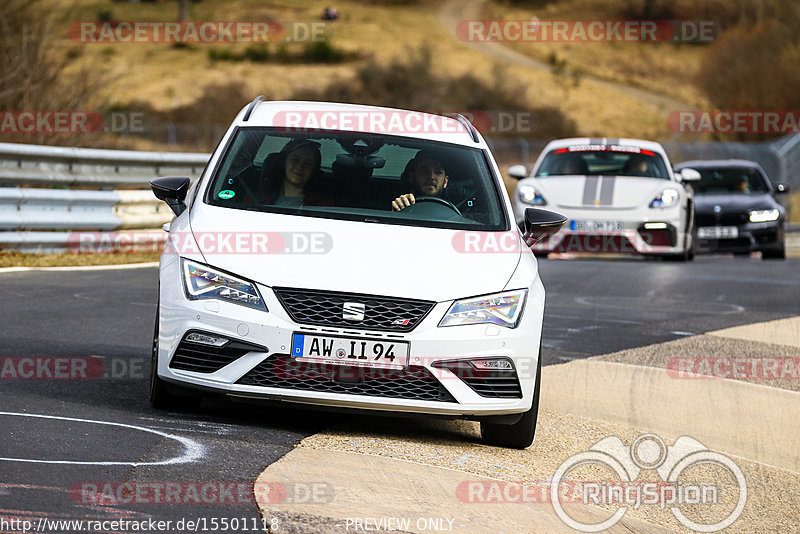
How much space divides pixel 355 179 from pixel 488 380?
155 centimetres

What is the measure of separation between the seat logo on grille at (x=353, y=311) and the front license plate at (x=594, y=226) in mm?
11562

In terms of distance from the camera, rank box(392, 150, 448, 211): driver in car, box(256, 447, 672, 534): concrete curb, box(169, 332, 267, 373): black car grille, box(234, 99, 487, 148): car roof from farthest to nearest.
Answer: box(234, 99, 487, 148): car roof < box(392, 150, 448, 211): driver in car < box(169, 332, 267, 373): black car grille < box(256, 447, 672, 534): concrete curb

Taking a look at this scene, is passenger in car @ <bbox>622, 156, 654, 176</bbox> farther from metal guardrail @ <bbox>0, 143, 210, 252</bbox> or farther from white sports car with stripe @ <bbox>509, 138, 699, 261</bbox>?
metal guardrail @ <bbox>0, 143, 210, 252</bbox>

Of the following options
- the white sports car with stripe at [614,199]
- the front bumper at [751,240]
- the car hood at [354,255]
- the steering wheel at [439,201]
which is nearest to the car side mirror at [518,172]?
the white sports car with stripe at [614,199]

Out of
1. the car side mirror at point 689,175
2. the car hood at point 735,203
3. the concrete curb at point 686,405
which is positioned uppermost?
the car side mirror at point 689,175

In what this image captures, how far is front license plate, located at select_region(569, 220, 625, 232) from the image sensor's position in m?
17.5

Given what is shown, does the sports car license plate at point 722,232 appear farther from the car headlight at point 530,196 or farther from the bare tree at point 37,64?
the bare tree at point 37,64

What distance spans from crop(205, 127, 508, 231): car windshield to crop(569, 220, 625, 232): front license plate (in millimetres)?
9804

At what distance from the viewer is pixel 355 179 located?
7.43 m

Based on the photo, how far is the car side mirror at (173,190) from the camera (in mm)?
7383

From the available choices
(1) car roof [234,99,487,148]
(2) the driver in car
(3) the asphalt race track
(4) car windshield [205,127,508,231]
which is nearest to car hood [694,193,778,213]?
(3) the asphalt race track

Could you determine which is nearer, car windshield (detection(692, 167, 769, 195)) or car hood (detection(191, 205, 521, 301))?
car hood (detection(191, 205, 521, 301))

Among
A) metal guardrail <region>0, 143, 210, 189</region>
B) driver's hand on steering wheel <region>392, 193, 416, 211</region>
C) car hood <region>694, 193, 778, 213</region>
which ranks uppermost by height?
driver's hand on steering wheel <region>392, 193, 416, 211</region>

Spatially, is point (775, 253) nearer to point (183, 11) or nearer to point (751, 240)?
point (751, 240)
